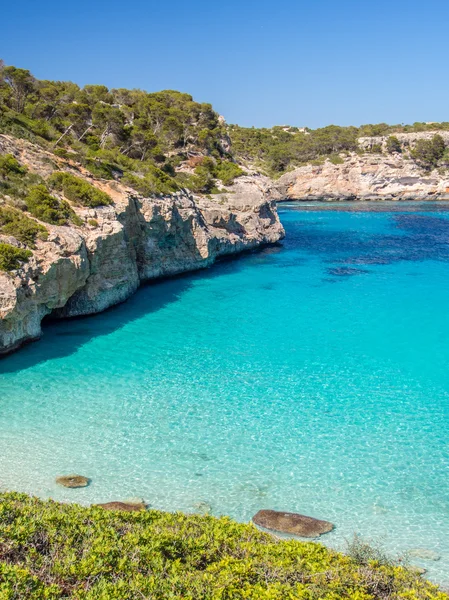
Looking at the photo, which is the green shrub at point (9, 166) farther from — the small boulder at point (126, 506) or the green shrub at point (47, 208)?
the small boulder at point (126, 506)

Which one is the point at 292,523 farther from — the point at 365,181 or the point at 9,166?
the point at 365,181

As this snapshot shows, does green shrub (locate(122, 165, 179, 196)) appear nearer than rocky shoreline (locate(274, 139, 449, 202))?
Yes

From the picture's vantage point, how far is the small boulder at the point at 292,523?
10.1 metres

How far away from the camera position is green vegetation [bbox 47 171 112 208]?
24391 mm

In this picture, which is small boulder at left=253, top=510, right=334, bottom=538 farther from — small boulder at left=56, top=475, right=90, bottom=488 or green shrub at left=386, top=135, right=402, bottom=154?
green shrub at left=386, top=135, right=402, bottom=154

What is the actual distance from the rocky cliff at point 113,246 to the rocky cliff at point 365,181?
46740 mm

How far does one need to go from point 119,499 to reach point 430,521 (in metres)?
7.07

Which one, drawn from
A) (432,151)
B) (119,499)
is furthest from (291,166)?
(119,499)

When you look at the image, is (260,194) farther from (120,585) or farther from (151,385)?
(120,585)

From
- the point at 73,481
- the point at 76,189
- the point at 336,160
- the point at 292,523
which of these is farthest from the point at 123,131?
the point at 336,160

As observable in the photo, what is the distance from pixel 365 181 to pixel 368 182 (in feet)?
1.89

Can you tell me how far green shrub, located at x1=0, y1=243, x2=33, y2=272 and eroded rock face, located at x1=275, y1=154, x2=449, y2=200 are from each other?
70902 millimetres

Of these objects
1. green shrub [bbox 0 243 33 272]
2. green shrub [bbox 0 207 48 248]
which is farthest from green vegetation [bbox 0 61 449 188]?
green shrub [bbox 0 243 33 272]

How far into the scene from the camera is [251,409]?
15102mm
